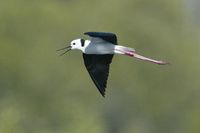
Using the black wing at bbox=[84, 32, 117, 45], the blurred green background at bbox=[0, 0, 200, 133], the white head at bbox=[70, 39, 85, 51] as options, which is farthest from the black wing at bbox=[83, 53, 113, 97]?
the blurred green background at bbox=[0, 0, 200, 133]

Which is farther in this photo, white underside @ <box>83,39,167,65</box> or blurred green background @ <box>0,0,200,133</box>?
blurred green background @ <box>0,0,200,133</box>

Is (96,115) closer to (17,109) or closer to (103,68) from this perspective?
(17,109)

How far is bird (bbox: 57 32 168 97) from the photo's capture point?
6.61 meters

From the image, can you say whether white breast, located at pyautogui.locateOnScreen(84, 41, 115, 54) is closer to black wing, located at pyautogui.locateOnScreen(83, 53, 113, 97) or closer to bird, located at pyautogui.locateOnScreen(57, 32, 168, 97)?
bird, located at pyautogui.locateOnScreen(57, 32, 168, 97)

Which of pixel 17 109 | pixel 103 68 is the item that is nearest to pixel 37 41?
pixel 17 109

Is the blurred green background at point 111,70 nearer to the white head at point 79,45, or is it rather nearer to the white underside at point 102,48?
the white underside at point 102,48

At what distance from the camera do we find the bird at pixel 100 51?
6.61 metres

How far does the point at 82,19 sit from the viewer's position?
23.8 metres

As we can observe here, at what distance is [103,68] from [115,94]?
15.2 meters

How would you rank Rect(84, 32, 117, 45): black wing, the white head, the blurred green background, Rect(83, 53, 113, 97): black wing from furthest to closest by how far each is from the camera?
1. the blurred green background
2. Rect(83, 53, 113, 97): black wing
3. Rect(84, 32, 117, 45): black wing
4. the white head

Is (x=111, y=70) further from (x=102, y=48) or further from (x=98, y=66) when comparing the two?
(x=102, y=48)

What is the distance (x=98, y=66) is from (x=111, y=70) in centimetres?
1535

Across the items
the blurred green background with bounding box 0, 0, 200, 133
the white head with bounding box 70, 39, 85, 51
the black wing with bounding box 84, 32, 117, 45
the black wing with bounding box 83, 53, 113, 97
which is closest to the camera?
the white head with bounding box 70, 39, 85, 51

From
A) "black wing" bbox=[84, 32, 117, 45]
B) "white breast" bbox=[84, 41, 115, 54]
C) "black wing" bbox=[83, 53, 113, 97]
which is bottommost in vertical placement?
"black wing" bbox=[83, 53, 113, 97]
